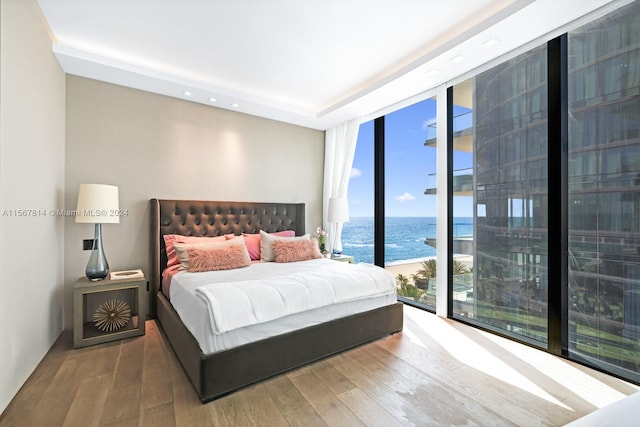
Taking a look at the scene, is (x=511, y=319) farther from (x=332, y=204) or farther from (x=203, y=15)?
(x=203, y=15)

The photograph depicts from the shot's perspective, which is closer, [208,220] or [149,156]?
[149,156]

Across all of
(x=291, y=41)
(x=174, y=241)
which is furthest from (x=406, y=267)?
(x=291, y=41)

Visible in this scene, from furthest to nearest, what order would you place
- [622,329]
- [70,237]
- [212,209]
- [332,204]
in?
[332,204] < [212,209] < [70,237] < [622,329]

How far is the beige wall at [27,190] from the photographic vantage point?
6.00 feet

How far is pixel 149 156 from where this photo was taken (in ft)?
11.4

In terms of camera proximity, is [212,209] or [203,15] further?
[212,209]

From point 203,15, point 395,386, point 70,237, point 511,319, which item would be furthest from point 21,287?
point 511,319

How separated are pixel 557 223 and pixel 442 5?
A: 6.53 ft

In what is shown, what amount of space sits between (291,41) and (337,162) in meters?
2.15

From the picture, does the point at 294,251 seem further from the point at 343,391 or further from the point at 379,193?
the point at 343,391

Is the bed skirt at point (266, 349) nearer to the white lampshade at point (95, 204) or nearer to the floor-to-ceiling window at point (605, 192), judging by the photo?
the white lampshade at point (95, 204)

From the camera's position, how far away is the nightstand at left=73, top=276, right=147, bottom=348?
2621 millimetres

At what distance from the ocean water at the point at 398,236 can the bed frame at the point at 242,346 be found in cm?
109

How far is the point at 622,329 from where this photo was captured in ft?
7.15
